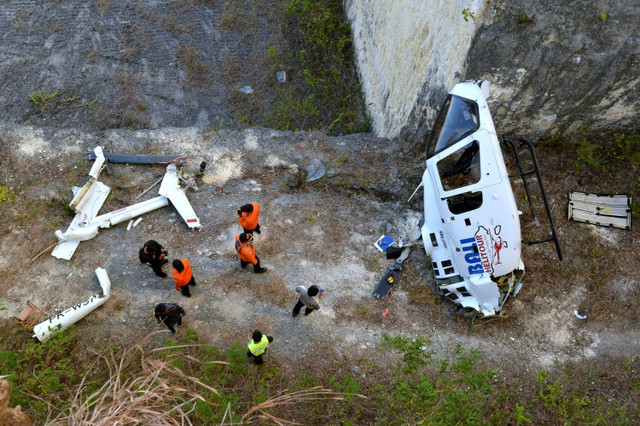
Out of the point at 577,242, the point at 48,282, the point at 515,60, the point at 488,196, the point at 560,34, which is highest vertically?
the point at 560,34

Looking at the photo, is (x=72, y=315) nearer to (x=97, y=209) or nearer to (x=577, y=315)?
(x=97, y=209)

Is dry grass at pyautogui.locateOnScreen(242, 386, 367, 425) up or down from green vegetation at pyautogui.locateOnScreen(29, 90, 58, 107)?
up

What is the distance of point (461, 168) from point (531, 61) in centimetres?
274

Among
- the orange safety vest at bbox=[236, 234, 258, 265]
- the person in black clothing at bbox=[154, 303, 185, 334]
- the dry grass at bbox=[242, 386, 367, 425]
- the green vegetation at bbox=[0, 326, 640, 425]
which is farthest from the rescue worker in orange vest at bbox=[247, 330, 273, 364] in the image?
the orange safety vest at bbox=[236, 234, 258, 265]

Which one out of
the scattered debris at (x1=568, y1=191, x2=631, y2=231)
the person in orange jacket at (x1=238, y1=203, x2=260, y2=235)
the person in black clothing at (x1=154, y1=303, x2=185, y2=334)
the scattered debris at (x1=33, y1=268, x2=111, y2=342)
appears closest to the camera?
the person in black clothing at (x1=154, y1=303, x2=185, y2=334)

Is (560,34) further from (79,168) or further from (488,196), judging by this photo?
(79,168)

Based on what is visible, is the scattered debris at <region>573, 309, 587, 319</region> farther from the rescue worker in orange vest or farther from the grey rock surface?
the rescue worker in orange vest

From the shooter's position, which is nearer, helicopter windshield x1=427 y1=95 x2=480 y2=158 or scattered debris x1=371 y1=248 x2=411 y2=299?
helicopter windshield x1=427 y1=95 x2=480 y2=158

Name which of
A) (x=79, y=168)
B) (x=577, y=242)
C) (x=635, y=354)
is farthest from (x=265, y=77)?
(x=635, y=354)

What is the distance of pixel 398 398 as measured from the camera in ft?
18.2

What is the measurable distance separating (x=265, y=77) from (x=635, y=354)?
11078mm

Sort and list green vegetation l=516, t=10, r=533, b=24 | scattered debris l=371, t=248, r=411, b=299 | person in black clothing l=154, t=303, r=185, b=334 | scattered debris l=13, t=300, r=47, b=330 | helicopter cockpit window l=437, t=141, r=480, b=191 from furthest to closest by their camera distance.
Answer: scattered debris l=371, t=248, r=411, b=299 → green vegetation l=516, t=10, r=533, b=24 → scattered debris l=13, t=300, r=47, b=330 → helicopter cockpit window l=437, t=141, r=480, b=191 → person in black clothing l=154, t=303, r=185, b=334

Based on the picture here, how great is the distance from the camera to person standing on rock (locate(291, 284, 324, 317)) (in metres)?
6.37

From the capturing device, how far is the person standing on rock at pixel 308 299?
6373 mm
